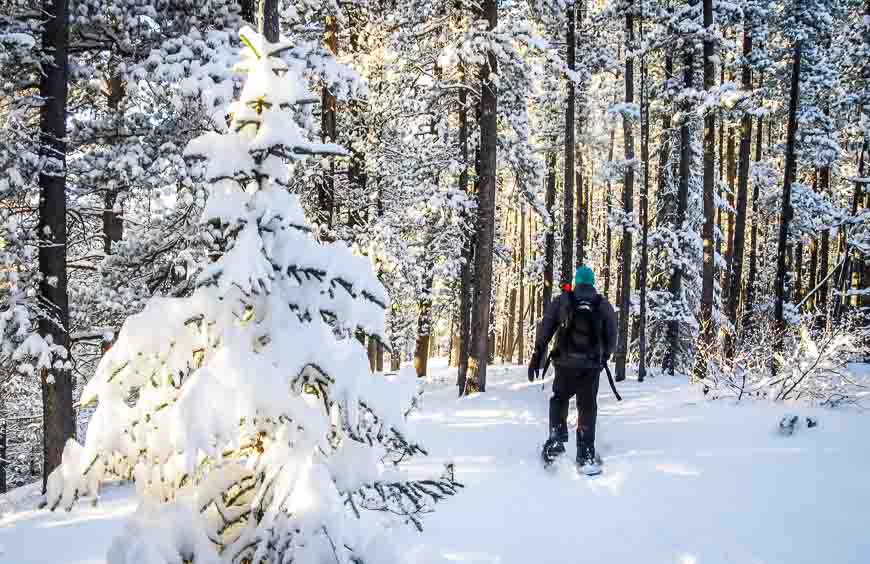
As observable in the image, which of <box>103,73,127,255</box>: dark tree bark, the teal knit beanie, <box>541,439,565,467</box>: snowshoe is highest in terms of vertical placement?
<box>103,73,127,255</box>: dark tree bark

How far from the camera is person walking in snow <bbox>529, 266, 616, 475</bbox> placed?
6.47m

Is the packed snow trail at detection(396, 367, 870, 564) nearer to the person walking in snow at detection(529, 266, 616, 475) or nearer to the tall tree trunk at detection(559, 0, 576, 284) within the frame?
the person walking in snow at detection(529, 266, 616, 475)

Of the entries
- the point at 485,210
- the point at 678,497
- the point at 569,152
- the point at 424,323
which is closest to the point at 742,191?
the point at 569,152

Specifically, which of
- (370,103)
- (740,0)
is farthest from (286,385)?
(740,0)

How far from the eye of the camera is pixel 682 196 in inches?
712

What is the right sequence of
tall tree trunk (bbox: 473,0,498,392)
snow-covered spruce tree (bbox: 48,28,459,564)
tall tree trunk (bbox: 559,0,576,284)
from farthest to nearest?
tall tree trunk (bbox: 559,0,576,284) < tall tree trunk (bbox: 473,0,498,392) < snow-covered spruce tree (bbox: 48,28,459,564)

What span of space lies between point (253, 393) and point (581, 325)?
16.0ft

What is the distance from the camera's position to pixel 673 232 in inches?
771

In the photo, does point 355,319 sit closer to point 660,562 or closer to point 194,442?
point 194,442

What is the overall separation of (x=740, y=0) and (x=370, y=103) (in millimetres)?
13065

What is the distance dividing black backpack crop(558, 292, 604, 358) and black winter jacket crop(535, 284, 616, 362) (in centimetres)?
5

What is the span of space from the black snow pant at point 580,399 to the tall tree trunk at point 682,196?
12.5 metres

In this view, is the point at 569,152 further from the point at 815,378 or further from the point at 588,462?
the point at 588,462

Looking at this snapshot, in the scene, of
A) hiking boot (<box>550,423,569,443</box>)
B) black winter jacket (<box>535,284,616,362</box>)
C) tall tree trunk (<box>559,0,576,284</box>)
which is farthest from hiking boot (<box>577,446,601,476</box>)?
tall tree trunk (<box>559,0,576,284</box>)
